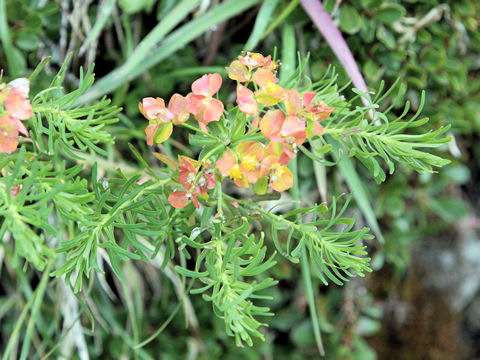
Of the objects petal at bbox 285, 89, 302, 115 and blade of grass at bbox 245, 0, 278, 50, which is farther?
blade of grass at bbox 245, 0, 278, 50

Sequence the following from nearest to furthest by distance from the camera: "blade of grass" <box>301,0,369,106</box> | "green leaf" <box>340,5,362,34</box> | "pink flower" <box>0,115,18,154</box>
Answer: "pink flower" <box>0,115,18,154</box> < "blade of grass" <box>301,0,369,106</box> < "green leaf" <box>340,5,362,34</box>

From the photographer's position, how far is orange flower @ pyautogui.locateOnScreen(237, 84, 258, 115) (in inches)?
20.6

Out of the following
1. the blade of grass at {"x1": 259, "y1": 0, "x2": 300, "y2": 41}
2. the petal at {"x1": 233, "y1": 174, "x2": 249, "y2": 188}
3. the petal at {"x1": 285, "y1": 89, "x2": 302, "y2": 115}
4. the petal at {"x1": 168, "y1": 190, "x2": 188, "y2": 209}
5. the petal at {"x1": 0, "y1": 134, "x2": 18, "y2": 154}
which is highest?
the petal at {"x1": 0, "y1": 134, "x2": 18, "y2": 154}

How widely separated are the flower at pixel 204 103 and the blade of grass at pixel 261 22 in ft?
1.47

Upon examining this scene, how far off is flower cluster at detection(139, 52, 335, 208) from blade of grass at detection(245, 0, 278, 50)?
430 millimetres

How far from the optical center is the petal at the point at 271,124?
526mm

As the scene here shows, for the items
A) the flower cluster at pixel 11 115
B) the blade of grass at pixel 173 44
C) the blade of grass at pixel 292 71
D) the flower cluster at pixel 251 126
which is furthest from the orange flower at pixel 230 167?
the blade of grass at pixel 173 44

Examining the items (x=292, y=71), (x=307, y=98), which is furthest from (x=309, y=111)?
(x=292, y=71)

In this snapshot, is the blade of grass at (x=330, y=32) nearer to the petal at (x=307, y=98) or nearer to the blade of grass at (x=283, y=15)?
the blade of grass at (x=283, y=15)

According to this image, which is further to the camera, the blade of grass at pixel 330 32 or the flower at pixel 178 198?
the blade of grass at pixel 330 32

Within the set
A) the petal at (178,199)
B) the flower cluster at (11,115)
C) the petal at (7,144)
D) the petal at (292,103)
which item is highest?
the flower cluster at (11,115)

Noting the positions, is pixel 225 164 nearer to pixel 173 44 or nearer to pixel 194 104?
pixel 194 104

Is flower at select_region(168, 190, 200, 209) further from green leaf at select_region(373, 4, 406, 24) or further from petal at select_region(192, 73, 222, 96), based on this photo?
green leaf at select_region(373, 4, 406, 24)

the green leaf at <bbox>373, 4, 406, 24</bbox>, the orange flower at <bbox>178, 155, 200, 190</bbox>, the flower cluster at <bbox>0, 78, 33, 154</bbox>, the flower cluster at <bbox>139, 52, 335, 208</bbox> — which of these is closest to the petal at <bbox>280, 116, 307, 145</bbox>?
the flower cluster at <bbox>139, 52, 335, 208</bbox>
